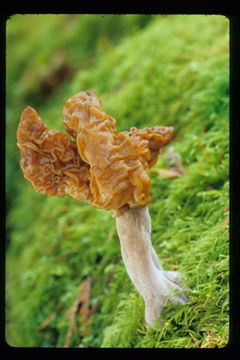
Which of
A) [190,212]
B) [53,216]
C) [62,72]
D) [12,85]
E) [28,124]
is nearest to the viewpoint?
[28,124]

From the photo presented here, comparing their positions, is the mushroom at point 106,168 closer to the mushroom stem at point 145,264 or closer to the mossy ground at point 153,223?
the mushroom stem at point 145,264

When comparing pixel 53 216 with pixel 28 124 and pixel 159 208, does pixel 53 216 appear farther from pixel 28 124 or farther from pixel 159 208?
pixel 28 124

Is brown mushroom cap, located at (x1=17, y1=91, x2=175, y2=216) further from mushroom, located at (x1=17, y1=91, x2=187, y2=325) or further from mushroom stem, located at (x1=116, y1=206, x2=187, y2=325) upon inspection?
mushroom stem, located at (x1=116, y1=206, x2=187, y2=325)

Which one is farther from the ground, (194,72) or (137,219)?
(194,72)

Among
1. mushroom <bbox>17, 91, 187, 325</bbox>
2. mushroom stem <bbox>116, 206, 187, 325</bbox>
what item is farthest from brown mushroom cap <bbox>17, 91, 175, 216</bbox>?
mushroom stem <bbox>116, 206, 187, 325</bbox>

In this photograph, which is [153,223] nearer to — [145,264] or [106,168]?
[145,264]

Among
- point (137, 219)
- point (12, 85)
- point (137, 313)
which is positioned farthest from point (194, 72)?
point (12, 85)

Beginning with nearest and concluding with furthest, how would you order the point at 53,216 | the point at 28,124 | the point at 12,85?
the point at 28,124
the point at 53,216
the point at 12,85

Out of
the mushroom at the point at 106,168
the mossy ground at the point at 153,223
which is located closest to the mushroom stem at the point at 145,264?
the mushroom at the point at 106,168
